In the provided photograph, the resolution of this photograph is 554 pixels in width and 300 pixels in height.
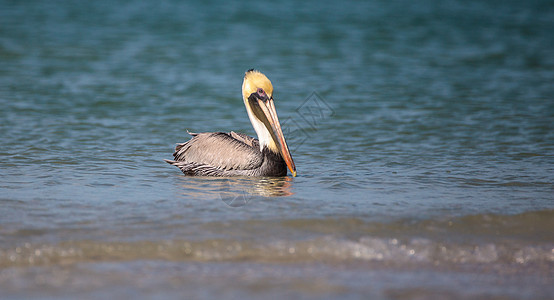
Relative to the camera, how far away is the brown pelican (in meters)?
5.82

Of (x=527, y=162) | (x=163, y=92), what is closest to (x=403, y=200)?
(x=527, y=162)

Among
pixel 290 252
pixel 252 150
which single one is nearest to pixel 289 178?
pixel 252 150

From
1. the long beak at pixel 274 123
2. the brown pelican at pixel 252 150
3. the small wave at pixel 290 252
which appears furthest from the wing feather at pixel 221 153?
the small wave at pixel 290 252

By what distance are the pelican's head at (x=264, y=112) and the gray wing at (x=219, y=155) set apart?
15 centimetres

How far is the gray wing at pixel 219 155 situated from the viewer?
5836 millimetres

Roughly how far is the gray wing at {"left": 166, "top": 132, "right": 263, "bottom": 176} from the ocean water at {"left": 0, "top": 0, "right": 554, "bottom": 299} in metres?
0.15

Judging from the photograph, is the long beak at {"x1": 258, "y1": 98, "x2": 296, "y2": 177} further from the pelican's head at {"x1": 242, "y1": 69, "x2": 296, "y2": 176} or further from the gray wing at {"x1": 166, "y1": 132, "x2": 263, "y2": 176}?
the gray wing at {"x1": 166, "y1": 132, "x2": 263, "y2": 176}

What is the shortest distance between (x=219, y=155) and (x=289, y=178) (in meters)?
0.64

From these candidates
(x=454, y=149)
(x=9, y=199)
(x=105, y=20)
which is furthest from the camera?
(x=105, y=20)

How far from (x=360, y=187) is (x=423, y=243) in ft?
4.99

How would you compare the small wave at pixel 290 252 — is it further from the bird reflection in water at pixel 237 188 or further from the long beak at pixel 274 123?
the long beak at pixel 274 123

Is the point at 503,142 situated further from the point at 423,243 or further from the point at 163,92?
the point at 163,92

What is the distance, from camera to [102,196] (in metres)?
4.88

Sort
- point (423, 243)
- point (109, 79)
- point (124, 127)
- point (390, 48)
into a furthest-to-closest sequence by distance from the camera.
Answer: point (390, 48) → point (109, 79) → point (124, 127) → point (423, 243)
